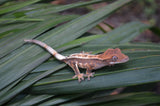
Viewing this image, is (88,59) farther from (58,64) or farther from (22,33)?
(22,33)

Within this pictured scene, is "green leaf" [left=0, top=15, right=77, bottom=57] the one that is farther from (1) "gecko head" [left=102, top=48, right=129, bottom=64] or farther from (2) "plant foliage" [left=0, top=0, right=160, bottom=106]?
(1) "gecko head" [left=102, top=48, right=129, bottom=64]

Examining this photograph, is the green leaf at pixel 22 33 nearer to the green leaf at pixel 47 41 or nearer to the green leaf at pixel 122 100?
the green leaf at pixel 47 41

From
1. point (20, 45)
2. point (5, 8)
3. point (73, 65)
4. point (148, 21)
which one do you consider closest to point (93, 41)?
point (73, 65)

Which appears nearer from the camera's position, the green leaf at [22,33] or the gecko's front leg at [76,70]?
the gecko's front leg at [76,70]

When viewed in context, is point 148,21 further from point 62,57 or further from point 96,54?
point 62,57

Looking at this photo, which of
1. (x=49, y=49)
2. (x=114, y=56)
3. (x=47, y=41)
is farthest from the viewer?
(x=47, y=41)

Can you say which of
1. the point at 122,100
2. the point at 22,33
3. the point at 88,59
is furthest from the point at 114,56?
the point at 22,33

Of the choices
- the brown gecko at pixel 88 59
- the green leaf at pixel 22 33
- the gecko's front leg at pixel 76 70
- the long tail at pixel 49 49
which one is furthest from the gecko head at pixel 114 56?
the green leaf at pixel 22 33
